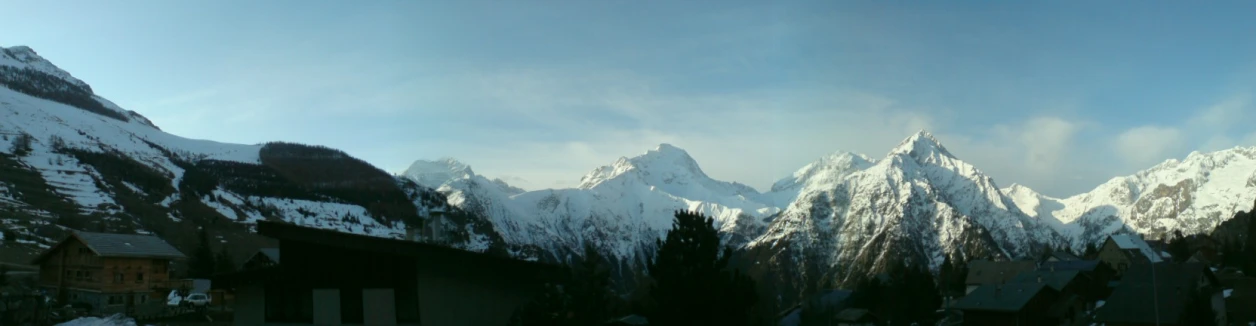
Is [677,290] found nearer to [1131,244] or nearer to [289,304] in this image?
[289,304]

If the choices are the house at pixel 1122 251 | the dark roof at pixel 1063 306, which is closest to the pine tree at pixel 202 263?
the dark roof at pixel 1063 306

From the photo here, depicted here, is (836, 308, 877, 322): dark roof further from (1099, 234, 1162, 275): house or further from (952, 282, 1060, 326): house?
(1099, 234, 1162, 275): house

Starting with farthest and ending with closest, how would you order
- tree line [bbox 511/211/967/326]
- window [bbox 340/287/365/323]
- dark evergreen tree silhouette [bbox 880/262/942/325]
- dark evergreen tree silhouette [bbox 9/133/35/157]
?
dark evergreen tree silhouette [bbox 9/133/35/157]
dark evergreen tree silhouette [bbox 880/262/942/325]
tree line [bbox 511/211/967/326]
window [bbox 340/287/365/323]

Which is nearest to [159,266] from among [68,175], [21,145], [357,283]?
[357,283]

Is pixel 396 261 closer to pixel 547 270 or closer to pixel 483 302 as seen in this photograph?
pixel 483 302

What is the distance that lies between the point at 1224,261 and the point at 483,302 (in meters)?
100

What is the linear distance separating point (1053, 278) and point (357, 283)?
2415 inches

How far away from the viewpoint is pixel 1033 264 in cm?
10562

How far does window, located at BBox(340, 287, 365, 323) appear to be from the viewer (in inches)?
1022

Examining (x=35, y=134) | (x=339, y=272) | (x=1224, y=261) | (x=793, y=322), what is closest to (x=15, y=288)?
(x=339, y=272)

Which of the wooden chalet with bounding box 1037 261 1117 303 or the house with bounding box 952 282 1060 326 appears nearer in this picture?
the house with bounding box 952 282 1060 326

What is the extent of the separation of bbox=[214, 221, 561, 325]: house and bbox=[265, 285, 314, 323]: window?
1.1 inches

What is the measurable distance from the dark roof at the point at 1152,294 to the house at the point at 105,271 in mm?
54918

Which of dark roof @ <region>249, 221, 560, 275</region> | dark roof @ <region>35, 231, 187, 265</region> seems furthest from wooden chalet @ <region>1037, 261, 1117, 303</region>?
dark roof @ <region>35, 231, 187, 265</region>
